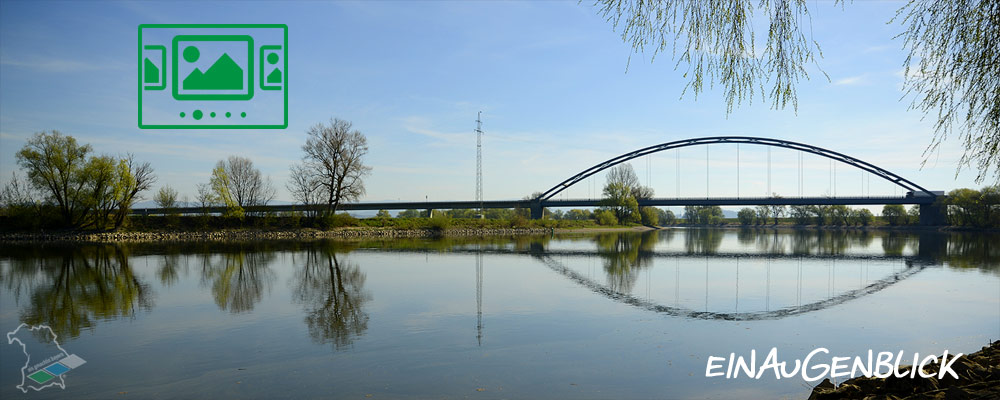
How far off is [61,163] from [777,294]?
178ft

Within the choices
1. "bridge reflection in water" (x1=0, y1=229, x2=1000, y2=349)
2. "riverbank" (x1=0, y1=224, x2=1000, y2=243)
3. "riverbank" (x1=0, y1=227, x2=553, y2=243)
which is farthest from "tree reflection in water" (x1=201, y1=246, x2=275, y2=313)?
"riverbank" (x1=0, y1=224, x2=1000, y2=243)

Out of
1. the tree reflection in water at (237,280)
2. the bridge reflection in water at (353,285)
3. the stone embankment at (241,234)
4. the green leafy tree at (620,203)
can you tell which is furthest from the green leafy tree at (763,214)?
the tree reflection in water at (237,280)

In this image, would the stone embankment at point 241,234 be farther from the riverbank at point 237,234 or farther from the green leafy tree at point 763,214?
the green leafy tree at point 763,214

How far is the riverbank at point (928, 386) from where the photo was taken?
16.0 ft

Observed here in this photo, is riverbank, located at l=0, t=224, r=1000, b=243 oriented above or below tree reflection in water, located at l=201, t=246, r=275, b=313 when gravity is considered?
below

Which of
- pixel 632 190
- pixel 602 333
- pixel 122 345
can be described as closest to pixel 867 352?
pixel 602 333

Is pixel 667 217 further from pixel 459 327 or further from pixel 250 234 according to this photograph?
pixel 459 327

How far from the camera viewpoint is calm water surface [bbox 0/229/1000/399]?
6625 mm

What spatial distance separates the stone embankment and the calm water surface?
31.1 metres
